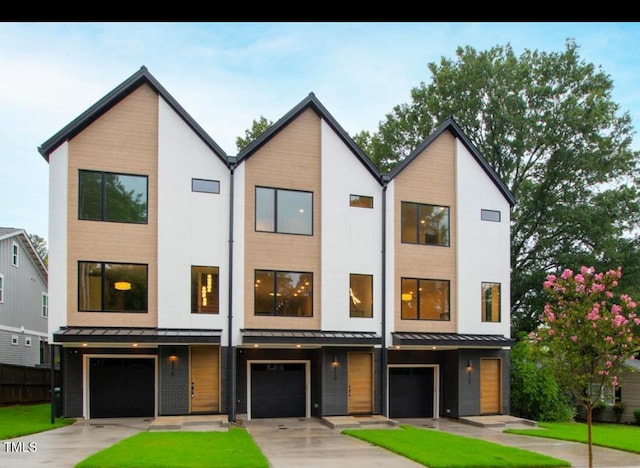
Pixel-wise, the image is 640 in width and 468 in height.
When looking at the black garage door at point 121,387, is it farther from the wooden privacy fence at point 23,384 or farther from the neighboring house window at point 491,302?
the neighboring house window at point 491,302

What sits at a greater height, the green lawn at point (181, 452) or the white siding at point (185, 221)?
the white siding at point (185, 221)

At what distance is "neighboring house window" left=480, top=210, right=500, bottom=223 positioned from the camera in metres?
24.2

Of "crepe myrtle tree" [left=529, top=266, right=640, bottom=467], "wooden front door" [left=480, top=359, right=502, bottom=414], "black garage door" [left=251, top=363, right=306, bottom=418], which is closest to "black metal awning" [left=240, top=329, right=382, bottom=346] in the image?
"black garage door" [left=251, top=363, right=306, bottom=418]

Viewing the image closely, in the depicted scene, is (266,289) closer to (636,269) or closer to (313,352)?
(313,352)

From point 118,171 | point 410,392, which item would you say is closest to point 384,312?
point 410,392

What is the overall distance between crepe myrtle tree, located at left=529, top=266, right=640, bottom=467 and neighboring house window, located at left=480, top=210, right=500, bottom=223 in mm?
11359

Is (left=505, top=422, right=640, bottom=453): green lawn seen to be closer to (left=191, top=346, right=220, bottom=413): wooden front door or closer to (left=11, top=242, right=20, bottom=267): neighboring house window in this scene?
(left=191, top=346, right=220, bottom=413): wooden front door

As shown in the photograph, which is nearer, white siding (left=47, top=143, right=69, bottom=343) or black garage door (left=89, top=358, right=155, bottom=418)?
white siding (left=47, top=143, right=69, bottom=343)

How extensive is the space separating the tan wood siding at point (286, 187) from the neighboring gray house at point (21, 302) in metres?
14.2

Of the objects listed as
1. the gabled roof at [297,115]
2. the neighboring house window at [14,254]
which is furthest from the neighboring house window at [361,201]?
Answer: the neighboring house window at [14,254]

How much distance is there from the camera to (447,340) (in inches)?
854

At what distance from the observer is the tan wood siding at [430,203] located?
22.8 meters

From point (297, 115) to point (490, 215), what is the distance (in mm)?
9015
